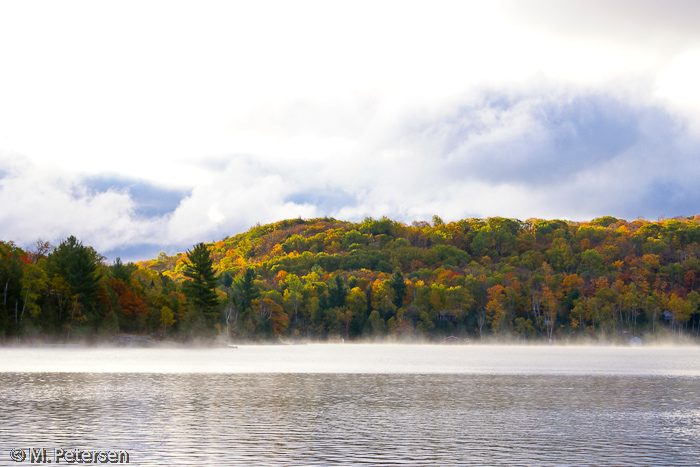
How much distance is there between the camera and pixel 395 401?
39688 mm

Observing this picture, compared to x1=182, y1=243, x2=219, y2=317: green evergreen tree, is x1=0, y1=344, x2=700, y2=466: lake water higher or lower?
lower

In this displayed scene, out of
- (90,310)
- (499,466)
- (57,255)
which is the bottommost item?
(499,466)

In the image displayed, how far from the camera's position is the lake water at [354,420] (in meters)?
24.2

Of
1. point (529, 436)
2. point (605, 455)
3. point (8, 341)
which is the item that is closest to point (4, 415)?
point (529, 436)

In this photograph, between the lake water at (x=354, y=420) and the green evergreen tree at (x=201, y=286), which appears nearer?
the lake water at (x=354, y=420)

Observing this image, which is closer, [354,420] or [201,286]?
[354,420]

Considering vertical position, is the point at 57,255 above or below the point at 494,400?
above

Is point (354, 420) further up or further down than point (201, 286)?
further down

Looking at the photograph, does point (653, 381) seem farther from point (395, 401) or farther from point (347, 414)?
point (347, 414)

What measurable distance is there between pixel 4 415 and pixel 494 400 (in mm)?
24804

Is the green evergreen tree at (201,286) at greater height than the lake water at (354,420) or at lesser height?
greater

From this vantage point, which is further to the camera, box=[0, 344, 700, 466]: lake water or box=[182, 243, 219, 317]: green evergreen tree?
box=[182, 243, 219, 317]: green evergreen tree

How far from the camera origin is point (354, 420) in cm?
3195

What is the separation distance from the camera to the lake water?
79.5ft
